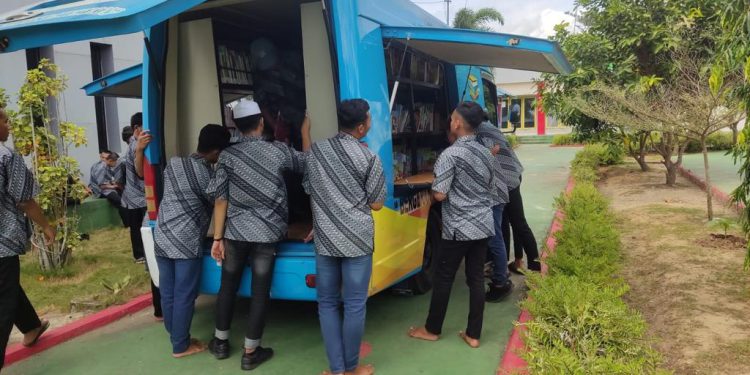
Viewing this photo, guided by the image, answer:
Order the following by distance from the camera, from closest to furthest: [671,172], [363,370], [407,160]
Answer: [363,370], [407,160], [671,172]

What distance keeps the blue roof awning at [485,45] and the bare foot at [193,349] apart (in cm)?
256

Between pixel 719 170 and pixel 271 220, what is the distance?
14460 mm

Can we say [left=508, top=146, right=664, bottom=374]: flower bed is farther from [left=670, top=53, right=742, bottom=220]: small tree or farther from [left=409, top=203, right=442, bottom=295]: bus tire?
[left=670, top=53, right=742, bottom=220]: small tree

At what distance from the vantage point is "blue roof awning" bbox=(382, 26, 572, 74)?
388 centimetres

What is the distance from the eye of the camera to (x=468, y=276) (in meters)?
3.87

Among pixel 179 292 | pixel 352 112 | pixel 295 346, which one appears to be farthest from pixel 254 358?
pixel 352 112

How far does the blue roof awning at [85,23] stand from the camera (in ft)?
7.76

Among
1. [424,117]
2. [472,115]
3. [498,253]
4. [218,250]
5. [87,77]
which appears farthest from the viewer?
[87,77]

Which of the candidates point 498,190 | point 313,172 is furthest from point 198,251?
point 498,190

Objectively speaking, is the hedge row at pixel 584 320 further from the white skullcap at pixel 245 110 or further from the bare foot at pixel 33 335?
the bare foot at pixel 33 335

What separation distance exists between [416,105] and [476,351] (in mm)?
2953

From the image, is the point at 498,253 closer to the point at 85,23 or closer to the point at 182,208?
the point at 182,208

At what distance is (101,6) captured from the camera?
2.55 metres

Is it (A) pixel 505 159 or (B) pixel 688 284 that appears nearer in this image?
(B) pixel 688 284
